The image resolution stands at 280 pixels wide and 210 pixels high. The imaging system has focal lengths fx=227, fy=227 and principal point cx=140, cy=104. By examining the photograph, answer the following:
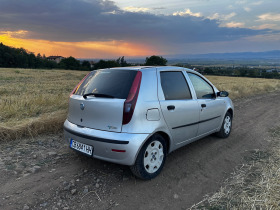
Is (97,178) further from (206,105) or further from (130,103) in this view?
(206,105)

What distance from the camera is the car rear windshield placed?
122 inches

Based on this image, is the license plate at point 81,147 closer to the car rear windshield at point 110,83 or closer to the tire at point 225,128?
the car rear windshield at point 110,83

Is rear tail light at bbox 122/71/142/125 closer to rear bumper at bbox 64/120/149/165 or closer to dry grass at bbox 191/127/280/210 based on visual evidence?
rear bumper at bbox 64/120/149/165

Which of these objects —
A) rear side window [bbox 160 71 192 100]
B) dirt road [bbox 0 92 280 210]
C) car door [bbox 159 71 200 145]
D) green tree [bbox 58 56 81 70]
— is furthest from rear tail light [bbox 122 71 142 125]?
green tree [bbox 58 56 81 70]

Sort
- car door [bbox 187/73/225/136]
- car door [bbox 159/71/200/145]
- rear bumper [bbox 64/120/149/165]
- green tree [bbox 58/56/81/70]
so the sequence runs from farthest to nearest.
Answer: green tree [bbox 58/56/81/70] → car door [bbox 187/73/225/136] → car door [bbox 159/71/200/145] → rear bumper [bbox 64/120/149/165]

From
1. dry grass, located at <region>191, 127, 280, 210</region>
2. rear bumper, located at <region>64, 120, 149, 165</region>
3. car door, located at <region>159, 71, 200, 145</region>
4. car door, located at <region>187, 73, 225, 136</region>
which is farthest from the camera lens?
car door, located at <region>187, 73, 225, 136</region>

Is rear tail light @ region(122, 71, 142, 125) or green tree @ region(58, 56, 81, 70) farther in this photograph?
green tree @ region(58, 56, 81, 70)

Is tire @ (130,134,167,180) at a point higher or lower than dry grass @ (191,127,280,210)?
higher

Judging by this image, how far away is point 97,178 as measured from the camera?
10.8ft

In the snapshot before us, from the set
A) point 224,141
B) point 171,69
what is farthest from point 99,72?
point 224,141

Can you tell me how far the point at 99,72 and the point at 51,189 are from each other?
5.95 feet

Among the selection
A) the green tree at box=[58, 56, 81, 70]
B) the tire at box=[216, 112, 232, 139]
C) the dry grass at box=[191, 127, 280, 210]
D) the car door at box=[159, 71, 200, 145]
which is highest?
the green tree at box=[58, 56, 81, 70]

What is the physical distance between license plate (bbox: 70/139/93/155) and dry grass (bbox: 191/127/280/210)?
154 centimetres

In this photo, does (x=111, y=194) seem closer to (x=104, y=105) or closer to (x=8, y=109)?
(x=104, y=105)
